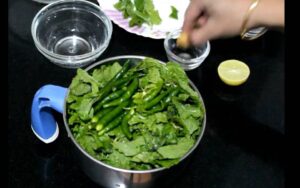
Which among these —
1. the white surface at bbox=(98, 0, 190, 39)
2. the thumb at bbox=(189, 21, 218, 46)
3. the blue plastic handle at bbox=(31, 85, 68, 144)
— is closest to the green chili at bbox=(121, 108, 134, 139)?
the blue plastic handle at bbox=(31, 85, 68, 144)

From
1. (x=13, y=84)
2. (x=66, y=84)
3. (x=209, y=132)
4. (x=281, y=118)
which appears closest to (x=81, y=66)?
(x=66, y=84)

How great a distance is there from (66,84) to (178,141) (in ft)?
1.21

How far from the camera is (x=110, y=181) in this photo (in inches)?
34.7

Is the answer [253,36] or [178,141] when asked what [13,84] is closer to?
[178,141]

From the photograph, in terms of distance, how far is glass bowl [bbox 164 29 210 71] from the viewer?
1.18 m

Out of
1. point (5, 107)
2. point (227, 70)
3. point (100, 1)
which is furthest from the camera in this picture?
point (100, 1)

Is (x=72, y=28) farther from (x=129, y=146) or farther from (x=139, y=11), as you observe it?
(x=129, y=146)

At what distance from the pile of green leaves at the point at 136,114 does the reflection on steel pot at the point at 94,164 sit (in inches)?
0.6

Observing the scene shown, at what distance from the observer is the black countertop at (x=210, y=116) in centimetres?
99

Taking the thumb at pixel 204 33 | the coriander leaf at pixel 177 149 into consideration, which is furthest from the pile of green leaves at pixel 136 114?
the thumb at pixel 204 33

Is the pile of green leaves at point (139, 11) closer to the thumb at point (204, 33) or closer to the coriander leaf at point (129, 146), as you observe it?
the thumb at point (204, 33)

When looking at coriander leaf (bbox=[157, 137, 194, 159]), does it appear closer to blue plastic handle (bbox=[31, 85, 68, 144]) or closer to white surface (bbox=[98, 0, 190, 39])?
blue plastic handle (bbox=[31, 85, 68, 144])

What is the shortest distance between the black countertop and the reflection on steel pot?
0.07 m

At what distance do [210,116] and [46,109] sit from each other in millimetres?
385
